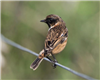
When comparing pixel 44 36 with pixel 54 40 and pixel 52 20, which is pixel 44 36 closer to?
pixel 52 20

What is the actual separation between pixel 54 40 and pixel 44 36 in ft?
6.14

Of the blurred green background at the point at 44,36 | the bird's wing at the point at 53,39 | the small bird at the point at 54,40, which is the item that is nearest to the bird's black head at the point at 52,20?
the small bird at the point at 54,40

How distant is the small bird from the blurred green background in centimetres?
120

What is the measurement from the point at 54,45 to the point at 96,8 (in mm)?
2545

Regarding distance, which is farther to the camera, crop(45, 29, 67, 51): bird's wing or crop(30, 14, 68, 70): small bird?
crop(45, 29, 67, 51): bird's wing

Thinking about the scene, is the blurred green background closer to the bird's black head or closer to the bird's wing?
the bird's black head

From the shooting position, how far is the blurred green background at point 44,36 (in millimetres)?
5715

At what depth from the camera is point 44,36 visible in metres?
5.79

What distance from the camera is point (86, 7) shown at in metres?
6.04

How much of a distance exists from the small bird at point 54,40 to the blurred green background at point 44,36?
47.3 inches

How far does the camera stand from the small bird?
3.65 meters

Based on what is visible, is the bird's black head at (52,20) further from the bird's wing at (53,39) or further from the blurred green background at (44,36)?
the blurred green background at (44,36)

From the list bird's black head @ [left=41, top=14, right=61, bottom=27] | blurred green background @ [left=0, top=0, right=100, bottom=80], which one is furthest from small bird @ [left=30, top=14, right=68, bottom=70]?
blurred green background @ [left=0, top=0, right=100, bottom=80]

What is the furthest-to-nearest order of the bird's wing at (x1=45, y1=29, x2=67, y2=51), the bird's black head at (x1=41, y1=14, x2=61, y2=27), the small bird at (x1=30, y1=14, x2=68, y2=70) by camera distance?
1. the bird's black head at (x1=41, y1=14, x2=61, y2=27)
2. the bird's wing at (x1=45, y1=29, x2=67, y2=51)
3. the small bird at (x1=30, y1=14, x2=68, y2=70)
